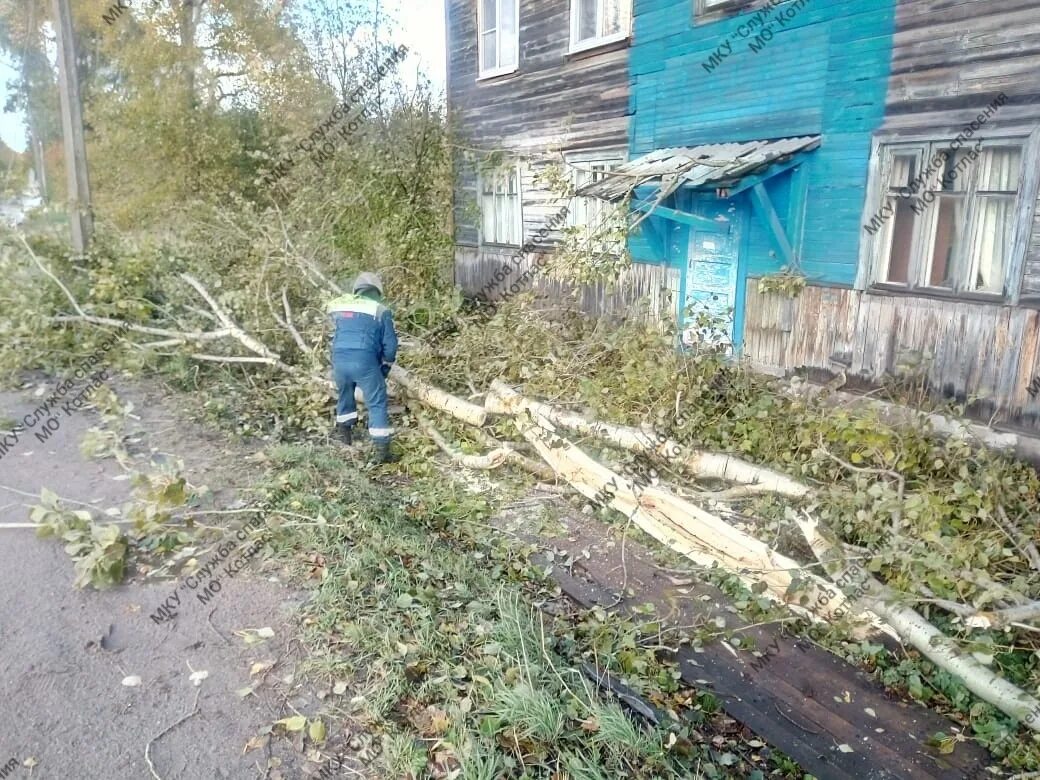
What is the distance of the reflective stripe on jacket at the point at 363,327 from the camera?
6.64 meters

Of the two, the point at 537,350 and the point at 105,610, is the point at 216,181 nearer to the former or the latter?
the point at 537,350

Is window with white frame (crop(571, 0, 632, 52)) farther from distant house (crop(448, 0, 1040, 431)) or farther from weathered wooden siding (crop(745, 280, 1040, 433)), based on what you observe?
weathered wooden siding (crop(745, 280, 1040, 433))

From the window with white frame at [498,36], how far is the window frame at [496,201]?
1515 mm

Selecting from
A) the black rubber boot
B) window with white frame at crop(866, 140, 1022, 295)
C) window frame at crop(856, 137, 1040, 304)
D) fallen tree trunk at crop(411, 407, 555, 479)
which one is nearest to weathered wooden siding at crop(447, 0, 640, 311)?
window frame at crop(856, 137, 1040, 304)

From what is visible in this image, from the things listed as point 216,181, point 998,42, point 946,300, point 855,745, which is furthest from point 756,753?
point 216,181

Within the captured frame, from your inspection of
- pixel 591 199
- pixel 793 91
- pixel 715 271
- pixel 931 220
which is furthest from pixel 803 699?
pixel 591 199

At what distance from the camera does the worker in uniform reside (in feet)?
21.8

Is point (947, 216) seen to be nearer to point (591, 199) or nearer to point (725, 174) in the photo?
point (725, 174)

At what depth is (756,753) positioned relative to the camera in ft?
11.2

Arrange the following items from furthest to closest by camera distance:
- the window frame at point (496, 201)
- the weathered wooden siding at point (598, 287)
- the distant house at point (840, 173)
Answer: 1. the window frame at point (496, 201)
2. the weathered wooden siding at point (598, 287)
3. the distant house at point (840, 173)

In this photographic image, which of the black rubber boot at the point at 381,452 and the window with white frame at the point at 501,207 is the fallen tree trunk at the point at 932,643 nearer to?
the black rubber boot at the point at 381,452

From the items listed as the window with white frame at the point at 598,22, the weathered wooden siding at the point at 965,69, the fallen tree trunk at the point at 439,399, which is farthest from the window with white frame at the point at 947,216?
the window with white frame at the point at 598,22

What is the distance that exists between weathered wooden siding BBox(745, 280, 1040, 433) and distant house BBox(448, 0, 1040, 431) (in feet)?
0.05

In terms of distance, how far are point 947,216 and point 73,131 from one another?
38.4 feet
